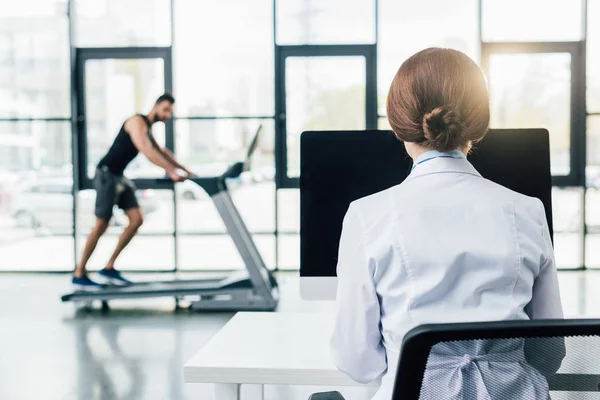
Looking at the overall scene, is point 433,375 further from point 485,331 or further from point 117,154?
point 117,154

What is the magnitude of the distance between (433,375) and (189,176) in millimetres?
3679

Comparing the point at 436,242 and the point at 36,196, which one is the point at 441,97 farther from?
the point at 36,196

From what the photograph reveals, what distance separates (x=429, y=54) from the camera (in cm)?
94

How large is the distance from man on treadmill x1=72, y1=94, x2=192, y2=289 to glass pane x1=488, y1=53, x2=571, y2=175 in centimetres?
322

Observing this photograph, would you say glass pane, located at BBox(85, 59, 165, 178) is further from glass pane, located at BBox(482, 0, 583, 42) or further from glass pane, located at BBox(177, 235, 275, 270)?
glass pane, located at BBox(482, 0, 583, 42)

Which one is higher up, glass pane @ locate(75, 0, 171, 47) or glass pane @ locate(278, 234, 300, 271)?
glass pane @ locate(75, 0, 171, 47)

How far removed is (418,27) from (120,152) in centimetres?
312

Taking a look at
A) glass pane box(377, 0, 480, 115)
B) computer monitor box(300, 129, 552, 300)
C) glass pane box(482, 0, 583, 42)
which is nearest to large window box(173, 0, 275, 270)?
glass pane box(377, 0, 480, 115)

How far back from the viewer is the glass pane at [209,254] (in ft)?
20.3

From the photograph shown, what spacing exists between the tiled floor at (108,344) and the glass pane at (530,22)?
231 cm

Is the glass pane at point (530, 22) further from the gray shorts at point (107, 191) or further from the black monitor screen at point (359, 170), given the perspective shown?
the black monitor screen at point (359, 170)

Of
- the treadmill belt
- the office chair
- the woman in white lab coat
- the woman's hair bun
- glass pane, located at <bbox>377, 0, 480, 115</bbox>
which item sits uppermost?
glass pane, located at <bbox>377, 0, 480, 115</bbox>

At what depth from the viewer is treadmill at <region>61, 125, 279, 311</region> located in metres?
4.30

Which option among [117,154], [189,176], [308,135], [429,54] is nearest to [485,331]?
[429,54]
